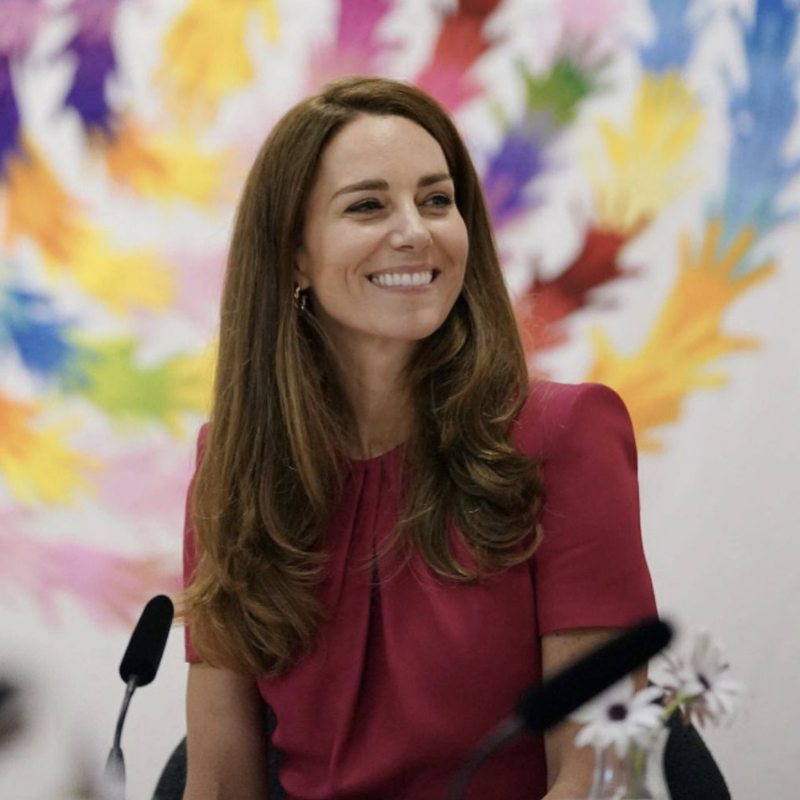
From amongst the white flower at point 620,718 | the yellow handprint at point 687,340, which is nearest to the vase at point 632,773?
the white flower at point 620,718

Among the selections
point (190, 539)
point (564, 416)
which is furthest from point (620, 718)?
point (190, 539)

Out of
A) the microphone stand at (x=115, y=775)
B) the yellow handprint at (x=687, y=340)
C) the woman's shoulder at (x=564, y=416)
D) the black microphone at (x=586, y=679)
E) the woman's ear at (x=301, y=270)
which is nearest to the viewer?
the black microphone at (x=586, y=679)

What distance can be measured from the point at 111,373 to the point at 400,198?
0.98 meters

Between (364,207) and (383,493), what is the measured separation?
0.30 metres

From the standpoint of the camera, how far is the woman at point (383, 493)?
1394 millimetres

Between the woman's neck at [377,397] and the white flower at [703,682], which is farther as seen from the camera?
the woman's neck at [377,397]

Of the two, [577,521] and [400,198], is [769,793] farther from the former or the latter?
[400,198]

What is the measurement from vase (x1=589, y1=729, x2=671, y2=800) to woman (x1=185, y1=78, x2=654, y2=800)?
0.48 m

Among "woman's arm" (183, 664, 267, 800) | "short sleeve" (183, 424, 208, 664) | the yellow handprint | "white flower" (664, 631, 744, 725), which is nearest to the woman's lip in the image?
"short sleeve" (183, 424, 208, 664)

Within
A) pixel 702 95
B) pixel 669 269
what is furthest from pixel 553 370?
pixel 702 95

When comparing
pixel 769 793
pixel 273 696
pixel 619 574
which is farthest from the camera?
pixel 769 793

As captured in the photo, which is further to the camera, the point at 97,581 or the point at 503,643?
the point at 97,581

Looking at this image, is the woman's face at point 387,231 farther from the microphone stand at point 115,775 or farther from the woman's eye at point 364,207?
the microphone stand at point 115,775

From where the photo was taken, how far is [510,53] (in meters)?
2.24
